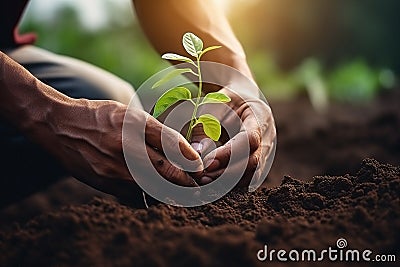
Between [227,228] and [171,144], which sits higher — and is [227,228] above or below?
below

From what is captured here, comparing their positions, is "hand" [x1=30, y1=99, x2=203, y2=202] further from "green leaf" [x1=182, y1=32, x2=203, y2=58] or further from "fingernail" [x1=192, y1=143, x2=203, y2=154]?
"green leaf" [x1=182, y1=32, x2=203, y2=58]

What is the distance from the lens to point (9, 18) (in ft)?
7.66

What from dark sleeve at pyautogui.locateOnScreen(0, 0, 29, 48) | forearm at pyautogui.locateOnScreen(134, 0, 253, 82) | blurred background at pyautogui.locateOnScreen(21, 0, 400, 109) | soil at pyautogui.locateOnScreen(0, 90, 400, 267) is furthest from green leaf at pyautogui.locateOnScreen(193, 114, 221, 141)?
blurred background at pyautogui.locateOnScreen(21, 0, 400, 109)

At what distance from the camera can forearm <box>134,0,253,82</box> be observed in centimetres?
208

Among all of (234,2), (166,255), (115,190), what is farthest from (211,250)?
(234,2)

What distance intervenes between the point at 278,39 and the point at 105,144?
414 centimetres

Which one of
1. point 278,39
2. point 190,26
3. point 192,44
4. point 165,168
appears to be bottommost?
point 165,168

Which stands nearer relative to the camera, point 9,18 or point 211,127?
point 211,127

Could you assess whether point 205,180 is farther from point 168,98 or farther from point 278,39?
point 278,39

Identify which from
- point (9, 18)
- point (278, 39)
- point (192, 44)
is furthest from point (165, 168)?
point (278, 39)

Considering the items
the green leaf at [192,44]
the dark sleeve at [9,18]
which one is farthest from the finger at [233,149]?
the dark sleeve at [9,18]

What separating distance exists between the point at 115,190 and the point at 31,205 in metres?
1.48

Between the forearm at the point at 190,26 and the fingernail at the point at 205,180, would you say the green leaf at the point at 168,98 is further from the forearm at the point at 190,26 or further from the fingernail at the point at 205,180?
the forearm at the point at 190,26

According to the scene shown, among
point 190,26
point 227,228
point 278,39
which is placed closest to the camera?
point 227,228
